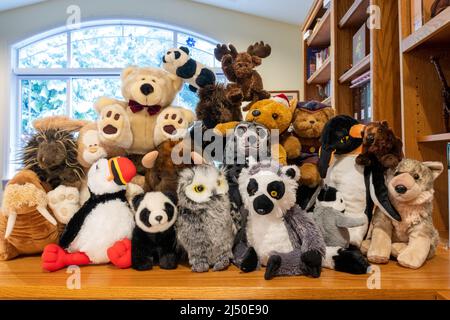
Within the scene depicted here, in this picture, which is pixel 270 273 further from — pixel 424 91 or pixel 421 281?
pixel 424 91

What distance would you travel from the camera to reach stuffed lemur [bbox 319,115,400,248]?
0.73 meters

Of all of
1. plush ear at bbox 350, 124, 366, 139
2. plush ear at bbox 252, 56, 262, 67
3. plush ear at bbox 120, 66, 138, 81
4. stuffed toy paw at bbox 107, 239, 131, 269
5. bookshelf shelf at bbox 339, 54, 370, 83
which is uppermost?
bookshelf shelf at bbox 339, 54, 370, 83

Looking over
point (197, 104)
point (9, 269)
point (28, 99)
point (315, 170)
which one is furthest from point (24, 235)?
point (28, 99)

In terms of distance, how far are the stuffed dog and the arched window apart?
3784 mm

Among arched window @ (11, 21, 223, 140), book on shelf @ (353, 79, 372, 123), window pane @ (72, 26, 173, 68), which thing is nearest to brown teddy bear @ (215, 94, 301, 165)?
book on shelf @ (353, 79, 372, 123)

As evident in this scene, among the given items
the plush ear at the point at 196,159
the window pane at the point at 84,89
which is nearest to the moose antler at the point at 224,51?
the plush ear at the point at 196,159

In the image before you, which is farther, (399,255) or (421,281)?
(399,255)

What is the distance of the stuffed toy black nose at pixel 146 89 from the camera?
0.78 metres

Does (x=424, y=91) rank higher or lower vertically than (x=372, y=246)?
higher

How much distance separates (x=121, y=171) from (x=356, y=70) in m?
1.46

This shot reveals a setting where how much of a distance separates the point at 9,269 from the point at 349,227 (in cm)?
70

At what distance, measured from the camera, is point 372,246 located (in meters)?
0.70

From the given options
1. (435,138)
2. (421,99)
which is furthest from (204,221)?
(421,99)

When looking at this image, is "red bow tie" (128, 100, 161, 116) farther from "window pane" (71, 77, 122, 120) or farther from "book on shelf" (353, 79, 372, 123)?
"window pane" (71, 77, 122, 120)
